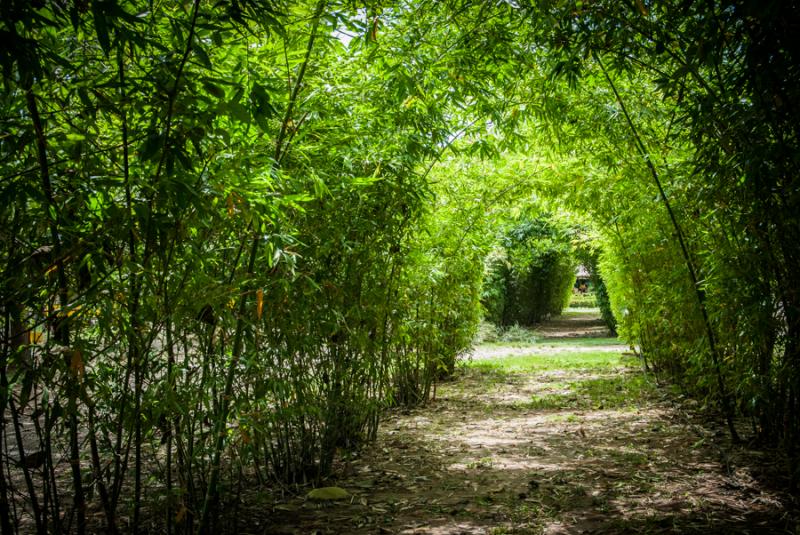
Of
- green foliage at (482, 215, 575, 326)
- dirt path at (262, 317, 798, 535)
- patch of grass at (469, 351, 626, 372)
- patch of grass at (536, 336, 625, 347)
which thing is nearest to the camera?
dirt path at (262, 317, 798, 535)

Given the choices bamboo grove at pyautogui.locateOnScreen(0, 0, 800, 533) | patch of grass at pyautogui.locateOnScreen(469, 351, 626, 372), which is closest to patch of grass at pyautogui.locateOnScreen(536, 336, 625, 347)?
patch of grass at pyautogui.locateOnScreen(469, 351, 626, 372)

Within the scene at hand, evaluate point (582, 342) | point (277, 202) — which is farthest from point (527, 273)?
point (277, 202)

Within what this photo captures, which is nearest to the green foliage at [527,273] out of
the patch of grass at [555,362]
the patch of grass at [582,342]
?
the patch of grass at [582,342]

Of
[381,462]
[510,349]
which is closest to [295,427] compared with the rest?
[381,462]

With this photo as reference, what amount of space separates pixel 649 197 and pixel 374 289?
2241 mm

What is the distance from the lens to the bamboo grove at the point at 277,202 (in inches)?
65.7

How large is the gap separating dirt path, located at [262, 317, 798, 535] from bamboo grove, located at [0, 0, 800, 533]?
0.29 m

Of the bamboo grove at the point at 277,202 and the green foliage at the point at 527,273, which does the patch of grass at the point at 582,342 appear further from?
the bamboo grove at the point at 277,202

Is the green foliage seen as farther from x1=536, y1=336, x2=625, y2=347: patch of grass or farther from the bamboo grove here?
the bamboo grove

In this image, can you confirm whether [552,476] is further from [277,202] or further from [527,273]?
[527,273]

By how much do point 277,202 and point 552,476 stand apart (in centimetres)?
236

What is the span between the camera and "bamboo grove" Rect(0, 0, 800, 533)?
5.47ft

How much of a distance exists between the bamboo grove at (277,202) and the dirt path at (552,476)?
29 cm

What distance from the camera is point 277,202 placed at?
1963mm
